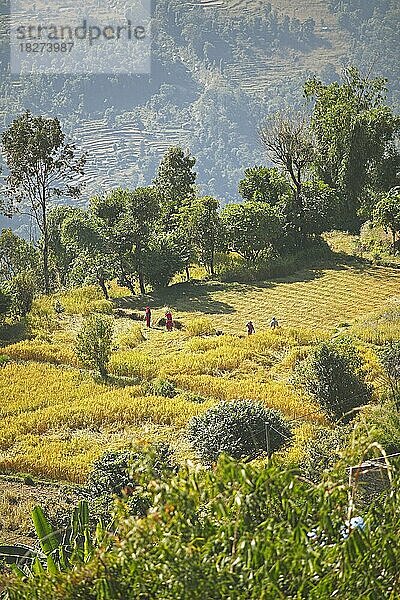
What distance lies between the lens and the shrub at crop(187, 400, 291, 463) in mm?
6051

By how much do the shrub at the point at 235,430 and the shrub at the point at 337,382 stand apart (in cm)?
112

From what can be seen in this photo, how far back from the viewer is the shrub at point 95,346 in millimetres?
9891

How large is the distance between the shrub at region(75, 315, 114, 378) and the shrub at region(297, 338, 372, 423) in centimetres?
316

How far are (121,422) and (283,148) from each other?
13034 millimetres

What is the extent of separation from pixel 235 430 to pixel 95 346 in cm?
414

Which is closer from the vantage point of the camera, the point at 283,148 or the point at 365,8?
the point at 283,148

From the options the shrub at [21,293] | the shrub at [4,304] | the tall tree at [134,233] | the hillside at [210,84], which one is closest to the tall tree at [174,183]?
the tall tree at [134,233]

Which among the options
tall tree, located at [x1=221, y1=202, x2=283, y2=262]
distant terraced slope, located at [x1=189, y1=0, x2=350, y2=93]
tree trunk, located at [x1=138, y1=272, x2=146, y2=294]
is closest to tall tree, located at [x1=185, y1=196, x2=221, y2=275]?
tall tree, located at [x1=221, y1=202, x2=283, y2=262]

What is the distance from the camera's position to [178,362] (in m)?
10.1

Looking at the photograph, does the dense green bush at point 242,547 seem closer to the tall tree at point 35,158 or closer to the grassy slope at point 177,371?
the grassy slope at point 177,371

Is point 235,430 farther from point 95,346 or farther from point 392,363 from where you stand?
point 95,346

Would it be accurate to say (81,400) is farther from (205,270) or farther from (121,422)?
(205,270)

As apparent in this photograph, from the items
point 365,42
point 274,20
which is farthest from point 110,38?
point 365,42

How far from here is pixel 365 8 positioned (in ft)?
539
